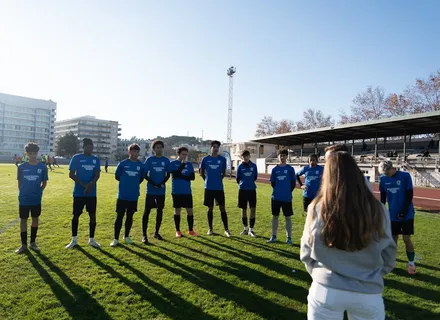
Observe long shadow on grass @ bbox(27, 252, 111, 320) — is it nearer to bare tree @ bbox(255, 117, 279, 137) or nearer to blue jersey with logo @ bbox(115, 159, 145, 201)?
blue jersey with logo @ bbox(115, 159, 145, 201)

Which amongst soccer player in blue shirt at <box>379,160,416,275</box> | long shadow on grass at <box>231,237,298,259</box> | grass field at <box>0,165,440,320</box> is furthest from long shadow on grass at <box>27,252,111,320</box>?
soccer player in blue shirt at <box>379,160,416,275</box>

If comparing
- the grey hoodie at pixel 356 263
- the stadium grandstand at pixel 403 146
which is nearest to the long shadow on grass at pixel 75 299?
the grey hoodie at pixel 356 263

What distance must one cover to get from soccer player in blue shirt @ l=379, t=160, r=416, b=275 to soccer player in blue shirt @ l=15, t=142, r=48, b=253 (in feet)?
20.5

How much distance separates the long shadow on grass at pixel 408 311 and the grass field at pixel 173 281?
12mm

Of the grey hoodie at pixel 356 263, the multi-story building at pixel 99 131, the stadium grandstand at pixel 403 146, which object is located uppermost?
the multi-story building at pixel 99 131

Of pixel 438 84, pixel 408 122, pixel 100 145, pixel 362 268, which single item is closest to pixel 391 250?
pixel 362 268

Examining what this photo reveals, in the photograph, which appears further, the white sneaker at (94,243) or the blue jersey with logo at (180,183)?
the blue jersey with logo at (180,183)

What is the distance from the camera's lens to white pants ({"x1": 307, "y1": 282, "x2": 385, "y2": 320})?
6.13 feet

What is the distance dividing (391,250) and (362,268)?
23 cm

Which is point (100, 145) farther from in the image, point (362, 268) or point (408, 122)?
point (362, 268)

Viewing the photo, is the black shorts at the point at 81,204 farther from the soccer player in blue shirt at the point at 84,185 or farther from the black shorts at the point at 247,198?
the black shorts at the point at 247,198

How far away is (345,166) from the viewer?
1.96m

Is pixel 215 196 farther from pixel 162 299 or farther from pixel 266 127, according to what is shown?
pixel 266 127

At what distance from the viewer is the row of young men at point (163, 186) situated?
5324mm
